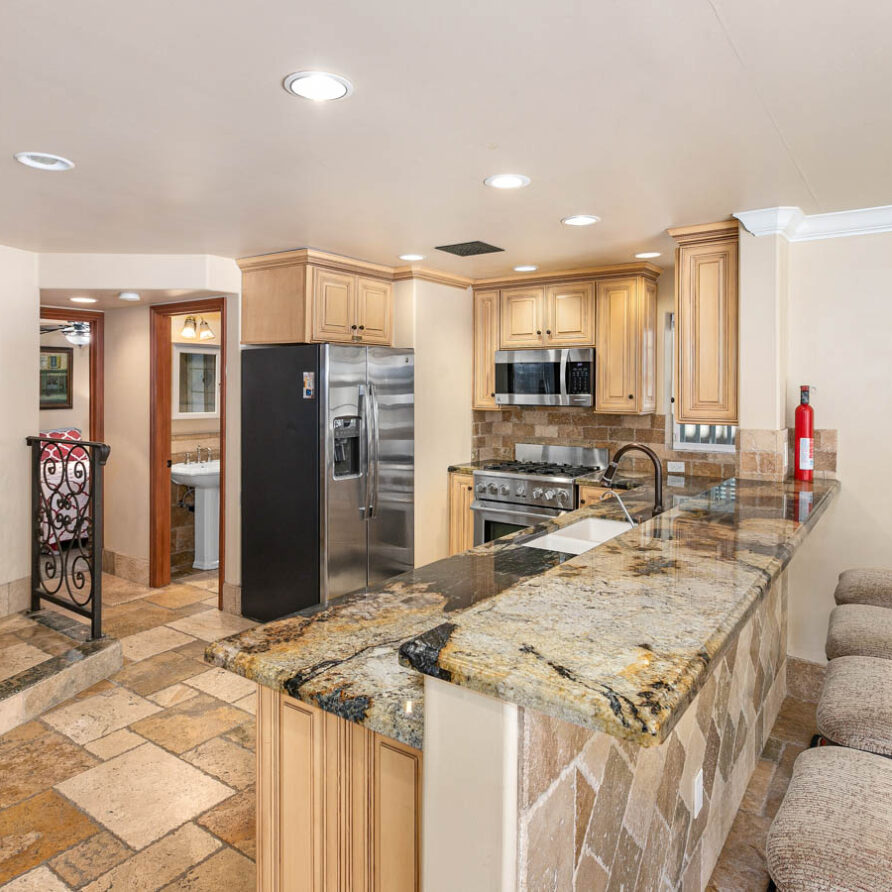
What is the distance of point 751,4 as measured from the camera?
1.47m

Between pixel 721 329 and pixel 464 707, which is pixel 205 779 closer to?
pixel 464 707

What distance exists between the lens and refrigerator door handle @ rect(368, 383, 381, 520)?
4.20 meters

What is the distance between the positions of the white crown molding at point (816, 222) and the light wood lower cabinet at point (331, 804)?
2.87m

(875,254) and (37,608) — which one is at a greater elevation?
(875,254)

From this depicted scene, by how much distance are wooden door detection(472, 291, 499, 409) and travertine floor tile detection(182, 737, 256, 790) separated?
118 inches

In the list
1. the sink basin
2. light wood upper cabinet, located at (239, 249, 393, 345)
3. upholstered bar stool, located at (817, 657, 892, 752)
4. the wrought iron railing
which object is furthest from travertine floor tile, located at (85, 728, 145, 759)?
upholstered bar stool, located at (817, 657, 892, 752)

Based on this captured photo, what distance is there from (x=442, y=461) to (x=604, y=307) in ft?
5.11

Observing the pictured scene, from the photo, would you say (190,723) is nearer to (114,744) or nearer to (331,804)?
(114,744)

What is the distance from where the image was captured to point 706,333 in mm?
3381

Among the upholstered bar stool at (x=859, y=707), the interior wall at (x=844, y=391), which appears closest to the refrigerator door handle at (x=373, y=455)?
the interior wall at (x=844, y=391)

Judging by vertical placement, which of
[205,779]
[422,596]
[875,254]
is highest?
[875,254]

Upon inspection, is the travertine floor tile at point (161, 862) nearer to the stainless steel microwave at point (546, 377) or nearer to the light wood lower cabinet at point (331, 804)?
the light wood lower cabinet at point (331, 804)

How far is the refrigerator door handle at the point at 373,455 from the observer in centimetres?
420

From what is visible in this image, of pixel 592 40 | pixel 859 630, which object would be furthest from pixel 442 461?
pixel 592 40
